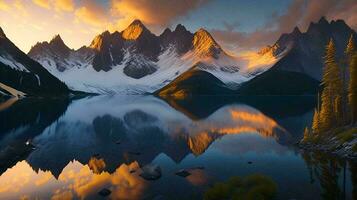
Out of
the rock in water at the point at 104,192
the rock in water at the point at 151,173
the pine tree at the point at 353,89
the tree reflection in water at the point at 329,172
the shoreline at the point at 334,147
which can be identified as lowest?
the rock in water at the point at 104,192

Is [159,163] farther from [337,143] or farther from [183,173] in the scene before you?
[337,143]

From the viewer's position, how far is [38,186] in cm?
4666

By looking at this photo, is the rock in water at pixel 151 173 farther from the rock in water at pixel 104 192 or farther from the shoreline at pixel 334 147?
the shoreline at pixel 334 147

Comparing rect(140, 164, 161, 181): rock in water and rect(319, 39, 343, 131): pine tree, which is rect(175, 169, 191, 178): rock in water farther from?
→ rect(319, 39, 343, 131): pine tree

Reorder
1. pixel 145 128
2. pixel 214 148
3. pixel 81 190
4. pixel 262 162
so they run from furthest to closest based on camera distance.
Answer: pixel 145 128, pixel 214 148, pixel 262 162, pixel 81 190

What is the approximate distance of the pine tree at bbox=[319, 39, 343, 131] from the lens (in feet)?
254

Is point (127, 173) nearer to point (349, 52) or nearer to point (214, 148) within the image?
point (214, 148)

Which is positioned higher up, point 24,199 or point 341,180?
point 341,180

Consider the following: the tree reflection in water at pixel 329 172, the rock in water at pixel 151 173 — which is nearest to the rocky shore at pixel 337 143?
the tree reflection in water at pixel 329 172

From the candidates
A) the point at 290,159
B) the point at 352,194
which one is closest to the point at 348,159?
the point at 290,159

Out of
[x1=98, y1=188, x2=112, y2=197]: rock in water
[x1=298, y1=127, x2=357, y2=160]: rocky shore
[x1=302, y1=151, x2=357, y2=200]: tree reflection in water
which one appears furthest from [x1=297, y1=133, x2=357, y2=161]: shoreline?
[x1=98, y1=188, x2=112, y2=197]: rock in water

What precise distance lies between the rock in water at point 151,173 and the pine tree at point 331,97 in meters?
43.8

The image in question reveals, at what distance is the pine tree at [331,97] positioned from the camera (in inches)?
3046

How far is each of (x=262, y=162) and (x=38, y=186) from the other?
3768 cm
